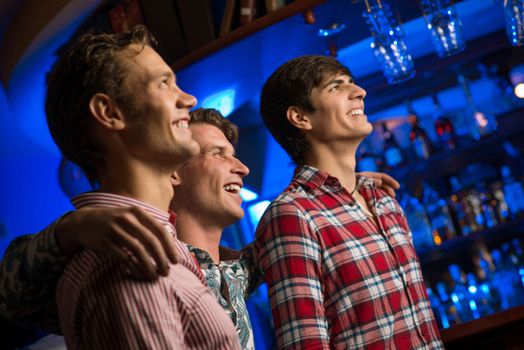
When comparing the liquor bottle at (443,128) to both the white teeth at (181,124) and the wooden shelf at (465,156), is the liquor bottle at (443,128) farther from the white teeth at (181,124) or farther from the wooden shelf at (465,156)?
the white teeth at (181,124)

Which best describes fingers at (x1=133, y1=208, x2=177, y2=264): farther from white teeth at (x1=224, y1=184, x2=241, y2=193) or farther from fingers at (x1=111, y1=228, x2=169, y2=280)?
white teeth at (x1=224, y1=184, x2=241, y2=193)

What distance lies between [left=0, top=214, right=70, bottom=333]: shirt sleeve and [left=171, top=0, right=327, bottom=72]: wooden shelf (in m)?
1.74

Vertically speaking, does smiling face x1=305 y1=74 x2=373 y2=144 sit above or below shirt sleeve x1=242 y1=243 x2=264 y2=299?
above

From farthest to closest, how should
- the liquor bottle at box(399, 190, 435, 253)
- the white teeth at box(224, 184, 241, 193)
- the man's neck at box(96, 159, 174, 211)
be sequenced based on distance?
the liquor bottle at box(399, 190, 435, 253) → the white teeth at box(224, 184, 241, 193) → the man's neck at box(96, 159, 174, 211)

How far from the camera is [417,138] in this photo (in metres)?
4.09

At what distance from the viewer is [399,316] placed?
195cm

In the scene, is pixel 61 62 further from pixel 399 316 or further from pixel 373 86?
pixel 373 86

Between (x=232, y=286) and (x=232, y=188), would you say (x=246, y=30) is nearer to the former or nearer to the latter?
(x=232, y=188)

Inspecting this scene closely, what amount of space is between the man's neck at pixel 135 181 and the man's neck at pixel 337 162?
91cm

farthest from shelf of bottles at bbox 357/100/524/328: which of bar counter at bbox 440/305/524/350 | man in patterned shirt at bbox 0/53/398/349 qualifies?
man in patterned shirt at bbox 0/53/398/349

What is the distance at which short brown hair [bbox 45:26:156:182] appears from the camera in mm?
1346

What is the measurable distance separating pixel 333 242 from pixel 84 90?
0.87 metres

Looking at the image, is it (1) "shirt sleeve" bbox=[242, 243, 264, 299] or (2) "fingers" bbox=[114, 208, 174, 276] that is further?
(1) "shirt sleeve" bbox=[242, 243, 264, 299]

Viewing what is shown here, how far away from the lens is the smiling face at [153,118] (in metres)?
1.34
